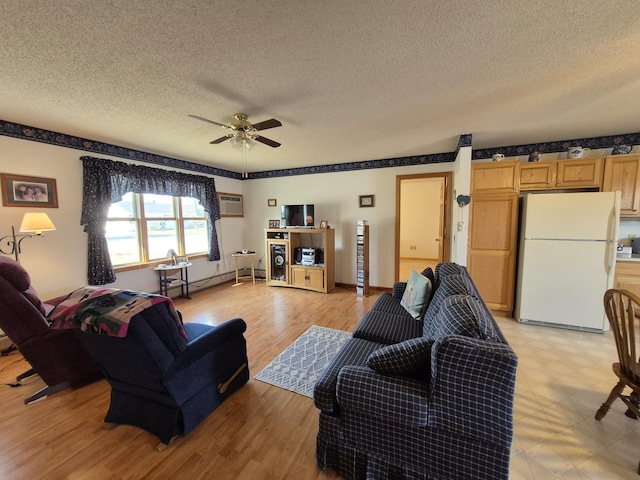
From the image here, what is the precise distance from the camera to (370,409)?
1.26 meters

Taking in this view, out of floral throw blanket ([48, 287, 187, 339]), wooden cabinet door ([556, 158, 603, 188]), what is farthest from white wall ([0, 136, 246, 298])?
wooden cabinet door ([556, 158, 603, 188])

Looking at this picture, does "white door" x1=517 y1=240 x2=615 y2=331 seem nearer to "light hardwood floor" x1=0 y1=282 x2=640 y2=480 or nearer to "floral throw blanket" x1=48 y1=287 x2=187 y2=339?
"light hardwood floor" x1=0 y1=282 x2=640 y2=480

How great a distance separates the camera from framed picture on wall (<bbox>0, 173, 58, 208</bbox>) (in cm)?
271

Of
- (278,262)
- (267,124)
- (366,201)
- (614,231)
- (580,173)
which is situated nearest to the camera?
(267,124)

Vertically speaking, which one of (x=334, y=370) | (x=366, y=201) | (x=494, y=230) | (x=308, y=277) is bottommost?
(x=308, y=277)

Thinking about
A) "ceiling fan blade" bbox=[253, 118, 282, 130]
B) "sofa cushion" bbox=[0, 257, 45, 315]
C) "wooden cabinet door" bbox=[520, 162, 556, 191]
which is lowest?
"sofa cushion" bbox=[0, 257, 45, 315]

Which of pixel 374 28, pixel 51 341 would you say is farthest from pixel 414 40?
pixel 51 341

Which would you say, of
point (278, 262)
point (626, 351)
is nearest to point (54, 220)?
point (278, 262)

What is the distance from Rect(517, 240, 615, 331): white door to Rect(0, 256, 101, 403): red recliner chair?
475 cm

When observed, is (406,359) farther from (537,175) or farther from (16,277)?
(537,175)

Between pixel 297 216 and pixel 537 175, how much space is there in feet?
12.1

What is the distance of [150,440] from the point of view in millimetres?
1626

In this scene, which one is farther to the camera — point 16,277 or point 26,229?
point 26,229

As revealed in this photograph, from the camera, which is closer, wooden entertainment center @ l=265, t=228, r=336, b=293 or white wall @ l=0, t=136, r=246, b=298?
white wall @ l=0, t=136, r=246, b=298
